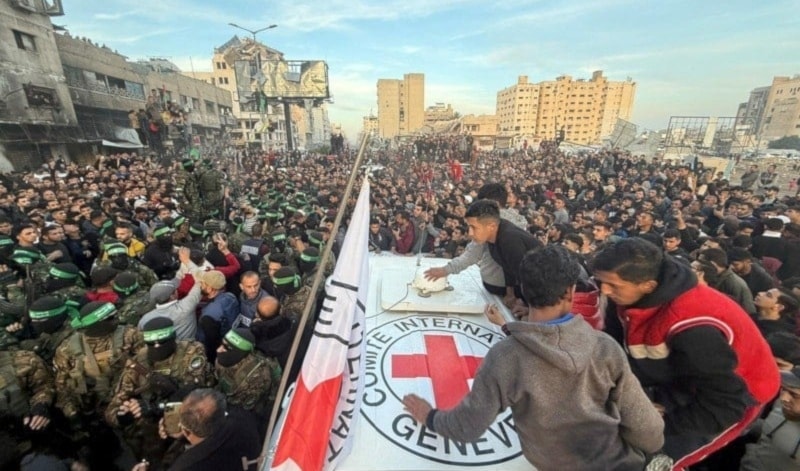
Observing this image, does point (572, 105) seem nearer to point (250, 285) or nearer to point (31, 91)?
point (31, 91)

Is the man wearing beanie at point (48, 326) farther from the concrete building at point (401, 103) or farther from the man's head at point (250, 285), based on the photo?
the concrete building at point (401, 103)

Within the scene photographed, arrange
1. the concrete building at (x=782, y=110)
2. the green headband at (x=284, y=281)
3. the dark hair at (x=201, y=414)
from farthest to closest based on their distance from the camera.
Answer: the concrete building at (x=782, y=110) < the green headband at (x=284, y=281) < the dark hair at (x=201, y=414)

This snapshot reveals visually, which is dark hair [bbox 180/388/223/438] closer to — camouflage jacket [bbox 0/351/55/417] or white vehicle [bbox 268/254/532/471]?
white vehicle [bbox 268/254/532/471]

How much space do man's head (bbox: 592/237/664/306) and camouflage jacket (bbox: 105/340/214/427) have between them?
8.55 ft

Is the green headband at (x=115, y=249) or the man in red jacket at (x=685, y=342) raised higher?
the man in red jacket at (x=685, y=342)

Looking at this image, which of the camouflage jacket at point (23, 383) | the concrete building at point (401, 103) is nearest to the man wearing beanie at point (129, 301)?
the camouflage jacket at point (23, 383)

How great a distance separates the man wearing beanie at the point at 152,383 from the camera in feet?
7.80

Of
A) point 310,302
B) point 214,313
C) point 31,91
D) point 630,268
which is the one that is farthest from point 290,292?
point 31,91

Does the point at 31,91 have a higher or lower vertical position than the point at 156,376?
higher

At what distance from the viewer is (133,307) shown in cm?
320

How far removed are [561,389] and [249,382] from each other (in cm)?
206

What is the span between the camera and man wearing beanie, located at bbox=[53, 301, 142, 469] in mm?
2600

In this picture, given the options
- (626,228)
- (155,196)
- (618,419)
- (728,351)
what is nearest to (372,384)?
(618,419)

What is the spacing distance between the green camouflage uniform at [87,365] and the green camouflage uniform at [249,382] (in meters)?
0.79
